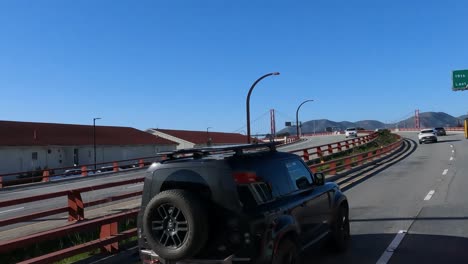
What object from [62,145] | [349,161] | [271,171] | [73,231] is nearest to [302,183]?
[271,171]

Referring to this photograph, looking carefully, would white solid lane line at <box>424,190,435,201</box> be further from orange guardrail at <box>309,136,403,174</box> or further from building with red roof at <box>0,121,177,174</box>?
building with red roof at <box>0,121,177,174</box>

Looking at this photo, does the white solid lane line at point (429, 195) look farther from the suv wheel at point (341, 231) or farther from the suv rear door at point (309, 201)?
the suv rear door at point (309, 201)

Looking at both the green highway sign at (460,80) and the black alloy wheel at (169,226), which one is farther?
the green highway sign at (460,80)

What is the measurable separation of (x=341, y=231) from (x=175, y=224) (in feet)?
11.5

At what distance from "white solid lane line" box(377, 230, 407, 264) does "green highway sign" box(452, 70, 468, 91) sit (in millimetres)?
56963

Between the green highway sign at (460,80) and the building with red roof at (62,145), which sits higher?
the green highway sign at (460,80)

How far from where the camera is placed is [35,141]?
4978 centimetres

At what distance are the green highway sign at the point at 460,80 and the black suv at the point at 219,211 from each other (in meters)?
60.6

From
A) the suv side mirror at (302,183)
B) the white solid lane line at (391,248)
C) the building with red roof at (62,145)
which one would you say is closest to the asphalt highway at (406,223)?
the white solid lane line at (391,248)

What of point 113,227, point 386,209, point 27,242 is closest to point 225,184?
point 27,242

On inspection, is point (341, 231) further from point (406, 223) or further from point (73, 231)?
point (73, 231)

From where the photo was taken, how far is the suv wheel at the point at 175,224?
204 inches

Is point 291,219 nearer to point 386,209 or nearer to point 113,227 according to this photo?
point 113,227

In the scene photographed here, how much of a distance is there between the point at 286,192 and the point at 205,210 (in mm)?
1318
